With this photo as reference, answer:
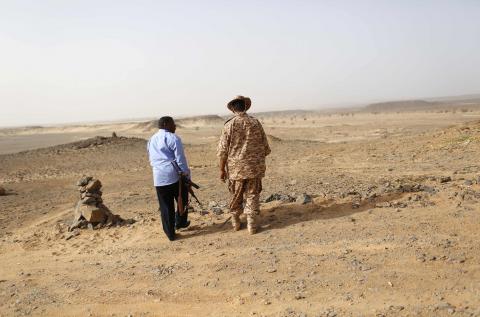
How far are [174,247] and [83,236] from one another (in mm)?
2284

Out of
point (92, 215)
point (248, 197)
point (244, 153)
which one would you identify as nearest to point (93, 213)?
point (92, 215)

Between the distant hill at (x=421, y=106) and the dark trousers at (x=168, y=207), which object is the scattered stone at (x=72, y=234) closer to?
the dark trousers at (x=168, y=207)

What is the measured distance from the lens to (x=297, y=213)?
21.7ft

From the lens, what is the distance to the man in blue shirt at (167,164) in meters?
6.07

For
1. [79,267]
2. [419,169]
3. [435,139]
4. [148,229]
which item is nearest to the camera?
[79,267]

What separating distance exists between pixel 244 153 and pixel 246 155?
0.04m

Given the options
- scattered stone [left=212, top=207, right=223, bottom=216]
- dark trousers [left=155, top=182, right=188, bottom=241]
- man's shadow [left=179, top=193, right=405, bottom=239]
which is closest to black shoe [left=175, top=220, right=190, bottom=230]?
man's shadow [left=179, top=193, right=405, bottom=239]

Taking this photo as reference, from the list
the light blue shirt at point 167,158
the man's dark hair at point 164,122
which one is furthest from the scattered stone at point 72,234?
the man's dark hair at point 164,122

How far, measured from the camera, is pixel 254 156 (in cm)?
584

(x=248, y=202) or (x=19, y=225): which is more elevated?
(x=248, y=202)

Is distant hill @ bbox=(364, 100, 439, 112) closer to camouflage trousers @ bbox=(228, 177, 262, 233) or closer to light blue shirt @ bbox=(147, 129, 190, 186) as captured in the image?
camouflage trousers @ bbox=(228, 177, 262, 233)

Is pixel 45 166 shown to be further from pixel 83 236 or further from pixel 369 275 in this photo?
pixel 369 275

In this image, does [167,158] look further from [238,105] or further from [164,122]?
[238,105]

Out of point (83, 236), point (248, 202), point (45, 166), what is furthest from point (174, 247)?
point (45, 166)
